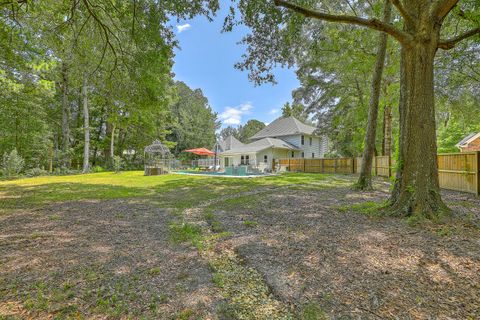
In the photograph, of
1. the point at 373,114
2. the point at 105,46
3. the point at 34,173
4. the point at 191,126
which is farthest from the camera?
the point at 191,126

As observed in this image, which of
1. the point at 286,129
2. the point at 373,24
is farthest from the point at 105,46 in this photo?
the point at 286,129

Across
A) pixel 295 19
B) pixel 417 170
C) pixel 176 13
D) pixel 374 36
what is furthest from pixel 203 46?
pixel 417 170

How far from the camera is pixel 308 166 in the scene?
23.1 m

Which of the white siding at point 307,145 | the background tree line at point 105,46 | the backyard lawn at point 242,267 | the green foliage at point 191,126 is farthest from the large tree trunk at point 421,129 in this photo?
the green foliage at point 191,126

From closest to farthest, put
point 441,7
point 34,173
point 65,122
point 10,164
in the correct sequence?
point 441,7 < point 10,164 < point 34,173 < point 65,122

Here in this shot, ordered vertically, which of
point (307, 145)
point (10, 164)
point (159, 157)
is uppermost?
point (307, 145)

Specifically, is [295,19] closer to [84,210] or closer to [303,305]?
[303,305]

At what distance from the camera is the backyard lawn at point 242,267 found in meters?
2.19

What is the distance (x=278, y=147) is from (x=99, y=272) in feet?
79.0

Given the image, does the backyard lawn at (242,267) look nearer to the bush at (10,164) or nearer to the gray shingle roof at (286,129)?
the bush at (10,164)

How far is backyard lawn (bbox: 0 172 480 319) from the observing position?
219 cm

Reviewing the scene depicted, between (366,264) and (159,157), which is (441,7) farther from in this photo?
(159,157)

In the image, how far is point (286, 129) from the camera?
97.9 ft

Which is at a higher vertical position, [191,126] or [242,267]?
[191,126]
